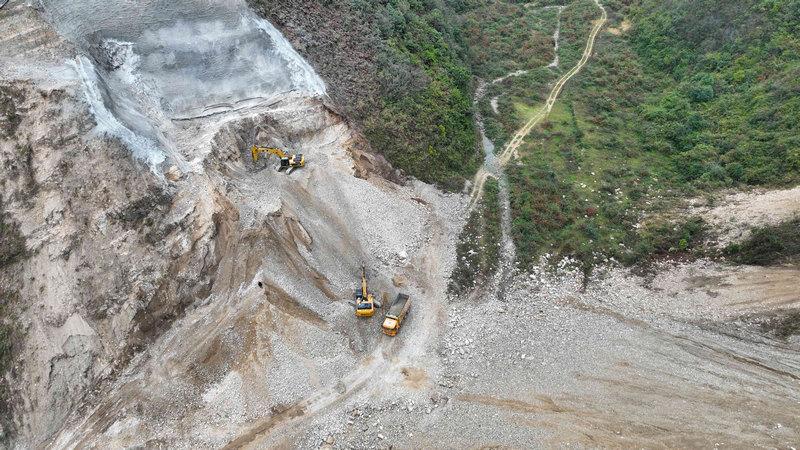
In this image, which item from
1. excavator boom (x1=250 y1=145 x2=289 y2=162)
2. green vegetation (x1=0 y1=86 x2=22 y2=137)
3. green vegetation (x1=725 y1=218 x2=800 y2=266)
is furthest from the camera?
excavator boom (x1=250 y1=145 x2=289 y2=162)

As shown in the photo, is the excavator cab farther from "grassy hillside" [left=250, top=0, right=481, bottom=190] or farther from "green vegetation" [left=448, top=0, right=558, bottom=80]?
"green vegetation" [left=448, top=0, right=558, bottom=80]

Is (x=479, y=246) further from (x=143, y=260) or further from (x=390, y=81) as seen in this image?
(x=143, y=260)

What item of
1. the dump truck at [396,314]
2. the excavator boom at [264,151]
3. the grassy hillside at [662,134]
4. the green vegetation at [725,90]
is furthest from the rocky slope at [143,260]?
the green vegetation at [725,90]

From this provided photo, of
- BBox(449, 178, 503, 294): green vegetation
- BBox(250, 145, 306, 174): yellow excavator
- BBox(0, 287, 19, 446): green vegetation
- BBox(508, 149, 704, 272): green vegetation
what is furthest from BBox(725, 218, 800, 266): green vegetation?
BBox(0, 287, 19, 446): green vegetation

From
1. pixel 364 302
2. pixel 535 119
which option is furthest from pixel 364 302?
pixel 535 119

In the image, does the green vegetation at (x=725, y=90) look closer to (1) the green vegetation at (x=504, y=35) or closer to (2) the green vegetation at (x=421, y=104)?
(1) the green vegetation at (x=504, y=35)

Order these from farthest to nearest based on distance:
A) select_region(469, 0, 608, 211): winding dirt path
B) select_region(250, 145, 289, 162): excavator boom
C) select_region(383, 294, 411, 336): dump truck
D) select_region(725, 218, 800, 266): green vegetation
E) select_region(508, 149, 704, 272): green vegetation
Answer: select_region(469, 0, 608, 211): winding dirt path
select_region(508, 149, 704, 272): green vegetation
select_region(250, 145, 289, 162): excavator boom
select_region(725, 218, 800, 266): green vegetation
select_region(383, 294, 411, 336): dump truck
